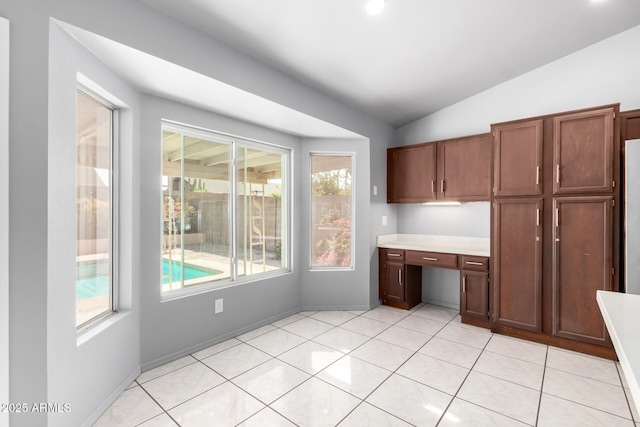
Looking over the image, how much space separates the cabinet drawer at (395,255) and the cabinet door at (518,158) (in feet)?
4.32

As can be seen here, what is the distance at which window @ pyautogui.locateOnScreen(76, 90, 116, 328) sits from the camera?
1.95 meters

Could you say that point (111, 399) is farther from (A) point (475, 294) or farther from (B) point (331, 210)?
(A) point (475, 294)

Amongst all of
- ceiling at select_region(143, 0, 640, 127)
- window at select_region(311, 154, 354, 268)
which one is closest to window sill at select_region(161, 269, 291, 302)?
window at select_region(311, 154, 354, 268)

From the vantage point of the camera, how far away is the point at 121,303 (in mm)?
2295

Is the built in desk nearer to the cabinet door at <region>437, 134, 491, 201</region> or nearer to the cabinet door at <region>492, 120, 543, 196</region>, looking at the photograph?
the cabinet door at <region>437, 134, 491, 201</region>

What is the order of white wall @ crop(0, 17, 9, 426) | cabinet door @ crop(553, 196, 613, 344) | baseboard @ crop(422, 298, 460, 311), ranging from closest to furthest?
white wall @ crop(0, 17, 9, 426)
cabinet door @ crop(553, 196, 613, 344)
baseboard @ crop(422, 298, 460, 311)

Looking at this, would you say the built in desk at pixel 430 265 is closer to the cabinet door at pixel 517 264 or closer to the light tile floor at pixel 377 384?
the cabinet door at pixel 517 264

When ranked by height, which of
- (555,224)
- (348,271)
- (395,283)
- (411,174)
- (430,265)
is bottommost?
(395,283)

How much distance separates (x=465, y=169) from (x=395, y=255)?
138cm

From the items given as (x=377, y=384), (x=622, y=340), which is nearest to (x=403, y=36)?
(x=622, y=340)

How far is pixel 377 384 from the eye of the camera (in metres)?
2.25

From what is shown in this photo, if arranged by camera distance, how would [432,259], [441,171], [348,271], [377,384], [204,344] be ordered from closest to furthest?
[377,384] < [204,344] < [432,259] < [441,171] < [348,271]

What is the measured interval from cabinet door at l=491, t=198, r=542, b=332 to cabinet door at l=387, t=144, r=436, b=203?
0.92 m

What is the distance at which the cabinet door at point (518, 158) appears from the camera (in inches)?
115
